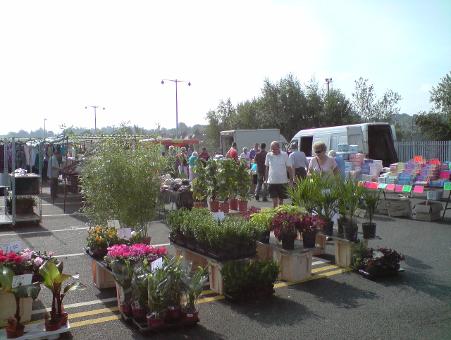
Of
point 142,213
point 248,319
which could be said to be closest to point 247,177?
point 142,213

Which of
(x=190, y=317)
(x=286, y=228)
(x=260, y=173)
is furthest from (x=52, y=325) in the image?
(x=260, y=173)

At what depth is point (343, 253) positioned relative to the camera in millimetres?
6426

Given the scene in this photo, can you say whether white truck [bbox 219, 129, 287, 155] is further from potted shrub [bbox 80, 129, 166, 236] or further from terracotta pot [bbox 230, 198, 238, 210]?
potted shrub [bbox 80, 129, 166, 236]

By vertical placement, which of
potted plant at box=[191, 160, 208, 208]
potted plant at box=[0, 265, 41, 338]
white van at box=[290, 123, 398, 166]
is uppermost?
white van at box=[290, 123, 398, 166]

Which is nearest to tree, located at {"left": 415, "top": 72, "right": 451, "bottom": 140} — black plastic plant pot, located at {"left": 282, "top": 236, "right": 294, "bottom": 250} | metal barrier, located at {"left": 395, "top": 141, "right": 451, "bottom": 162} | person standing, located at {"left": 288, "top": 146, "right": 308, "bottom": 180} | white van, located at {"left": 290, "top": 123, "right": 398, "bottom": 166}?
metal barrier, located at {"left": 395, "top": 141, "right": 451, "bottom": 162}

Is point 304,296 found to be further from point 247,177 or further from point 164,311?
point 247,177

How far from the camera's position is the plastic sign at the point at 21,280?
14.3 ft

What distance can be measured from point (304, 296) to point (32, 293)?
2958 mm

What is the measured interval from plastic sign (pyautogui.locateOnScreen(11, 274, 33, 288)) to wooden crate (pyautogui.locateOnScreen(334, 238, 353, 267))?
409cm

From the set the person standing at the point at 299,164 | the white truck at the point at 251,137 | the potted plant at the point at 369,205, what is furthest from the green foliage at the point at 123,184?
the white truck at the point at 251,137

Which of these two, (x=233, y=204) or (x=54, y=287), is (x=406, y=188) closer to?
(x=233, y=204)

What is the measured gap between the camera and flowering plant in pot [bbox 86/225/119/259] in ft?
18.1

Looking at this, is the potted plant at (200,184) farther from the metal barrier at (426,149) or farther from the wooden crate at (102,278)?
the metal barrier at (426,149)

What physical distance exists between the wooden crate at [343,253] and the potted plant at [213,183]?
116 inches
